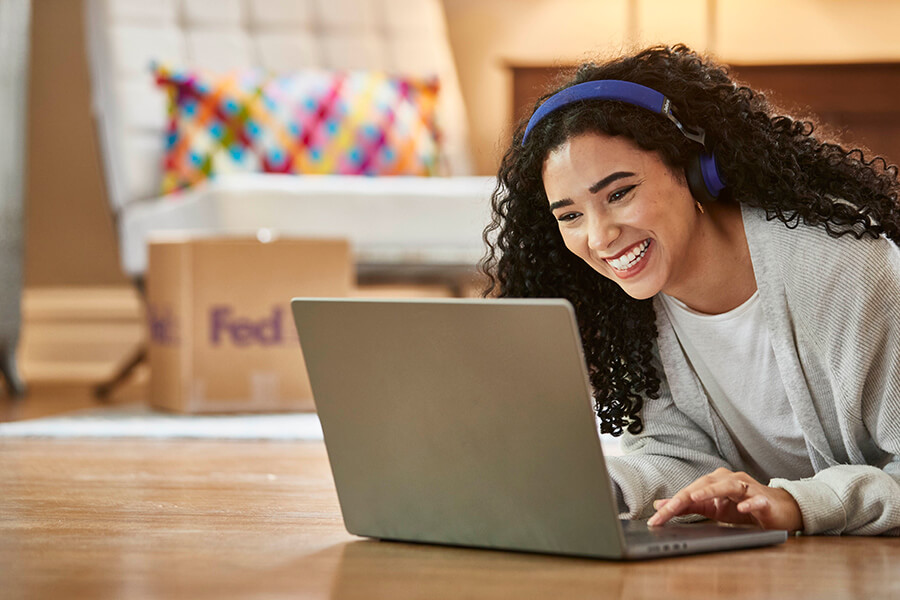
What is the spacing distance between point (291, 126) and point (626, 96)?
1716 mm

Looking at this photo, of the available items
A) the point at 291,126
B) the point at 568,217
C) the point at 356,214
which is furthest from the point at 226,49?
the point at 568,217

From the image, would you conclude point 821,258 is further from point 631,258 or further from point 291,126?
point 291,126

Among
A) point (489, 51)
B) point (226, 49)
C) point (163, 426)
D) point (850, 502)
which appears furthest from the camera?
point (489, 51)

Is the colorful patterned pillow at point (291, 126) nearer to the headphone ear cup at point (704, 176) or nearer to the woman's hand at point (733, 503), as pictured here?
the headphone ear cup at point (704, 176)

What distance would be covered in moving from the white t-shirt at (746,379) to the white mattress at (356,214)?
1.24 meters

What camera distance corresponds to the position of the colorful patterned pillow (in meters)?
2.61

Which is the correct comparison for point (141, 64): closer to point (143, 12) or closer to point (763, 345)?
point (143, 12)

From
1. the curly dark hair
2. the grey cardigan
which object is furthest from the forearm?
the curly dark hair

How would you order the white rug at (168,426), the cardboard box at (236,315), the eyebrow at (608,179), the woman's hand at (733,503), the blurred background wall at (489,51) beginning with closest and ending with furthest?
1. the woman's hand at (733,503)
2. the eyebrow at (608,179)
3. the white rug at (168,426)
4. the cardboard box at (236,315)
5. the blurred background wall at (489,51)

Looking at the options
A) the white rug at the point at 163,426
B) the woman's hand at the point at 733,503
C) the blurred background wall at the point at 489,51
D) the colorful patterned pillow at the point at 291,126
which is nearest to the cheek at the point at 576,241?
the woman's hand at the point at 733,503

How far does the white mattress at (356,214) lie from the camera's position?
7.72 feet

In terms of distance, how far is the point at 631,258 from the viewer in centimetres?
105

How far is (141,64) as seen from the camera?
268cm

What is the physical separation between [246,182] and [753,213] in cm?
147
